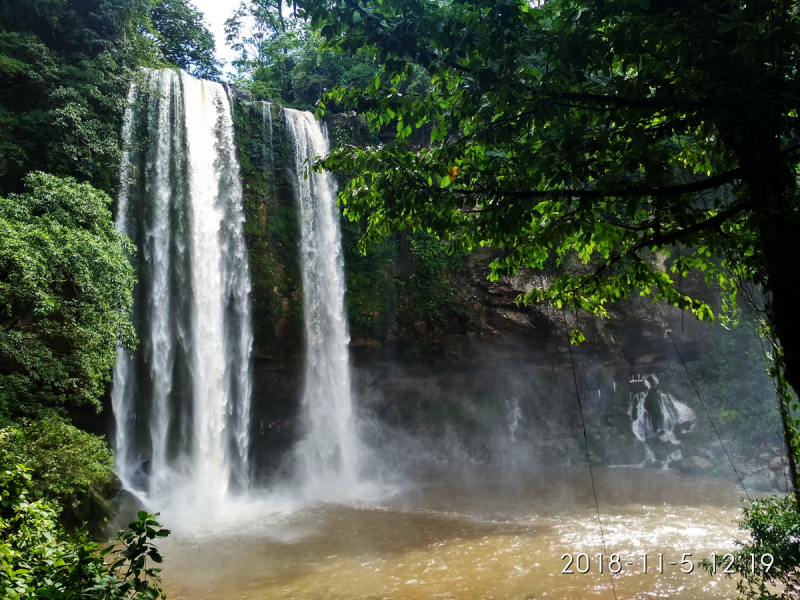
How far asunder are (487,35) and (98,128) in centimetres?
1166

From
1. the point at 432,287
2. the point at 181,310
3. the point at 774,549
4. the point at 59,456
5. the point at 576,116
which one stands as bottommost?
the point at 774,549

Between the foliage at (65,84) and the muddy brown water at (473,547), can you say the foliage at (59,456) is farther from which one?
the foliage at (65,84)

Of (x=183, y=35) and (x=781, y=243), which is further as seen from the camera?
(x=183, y=35)

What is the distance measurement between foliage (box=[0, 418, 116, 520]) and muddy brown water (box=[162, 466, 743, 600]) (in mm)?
1898

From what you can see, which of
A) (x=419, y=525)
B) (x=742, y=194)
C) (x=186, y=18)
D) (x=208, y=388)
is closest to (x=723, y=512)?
(x=419, y=525)

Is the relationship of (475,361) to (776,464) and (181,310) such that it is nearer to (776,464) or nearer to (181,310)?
(776,464)

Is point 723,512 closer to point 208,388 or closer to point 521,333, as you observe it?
point 521,333

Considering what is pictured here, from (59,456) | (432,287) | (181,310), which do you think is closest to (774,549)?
(59,456)

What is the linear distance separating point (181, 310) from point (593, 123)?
12.0 metres

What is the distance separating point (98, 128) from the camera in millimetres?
11531

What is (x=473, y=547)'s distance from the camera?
333 inches

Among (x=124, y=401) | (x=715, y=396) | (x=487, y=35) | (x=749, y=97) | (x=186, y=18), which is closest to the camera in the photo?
(x=749, y=97)

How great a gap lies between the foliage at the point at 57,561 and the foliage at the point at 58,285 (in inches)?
172
